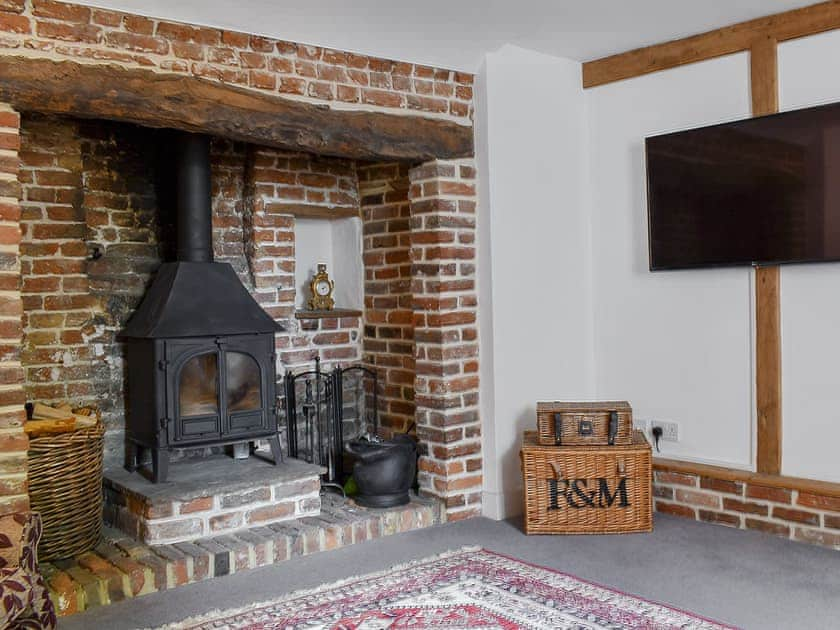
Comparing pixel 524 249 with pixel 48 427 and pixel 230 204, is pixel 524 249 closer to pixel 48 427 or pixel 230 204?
pixel 230 204

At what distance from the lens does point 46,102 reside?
2.91 m

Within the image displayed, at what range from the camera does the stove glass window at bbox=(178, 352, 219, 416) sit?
3740mm

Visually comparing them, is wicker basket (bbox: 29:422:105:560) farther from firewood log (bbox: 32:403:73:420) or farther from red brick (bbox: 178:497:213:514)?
red brick (bbox: 178:497:213:514)

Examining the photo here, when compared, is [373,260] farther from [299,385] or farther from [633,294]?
[633,294]

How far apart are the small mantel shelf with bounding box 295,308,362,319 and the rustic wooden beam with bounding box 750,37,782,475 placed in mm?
2075

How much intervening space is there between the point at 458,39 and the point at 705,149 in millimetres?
1232

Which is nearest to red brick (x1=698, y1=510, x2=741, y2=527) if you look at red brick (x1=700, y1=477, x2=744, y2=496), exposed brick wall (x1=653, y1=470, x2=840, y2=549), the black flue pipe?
exposed brick wall (x1=653, y1=470, x2=840, y2=549)

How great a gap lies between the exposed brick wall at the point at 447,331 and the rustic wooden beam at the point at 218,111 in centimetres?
19

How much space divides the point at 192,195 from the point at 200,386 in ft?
2.79

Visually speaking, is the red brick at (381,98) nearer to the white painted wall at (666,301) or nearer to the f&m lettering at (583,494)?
the white painted wall at (666,301)

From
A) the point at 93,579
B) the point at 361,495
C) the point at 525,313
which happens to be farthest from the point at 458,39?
the point at 93,579

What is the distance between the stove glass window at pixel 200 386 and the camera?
3.74m

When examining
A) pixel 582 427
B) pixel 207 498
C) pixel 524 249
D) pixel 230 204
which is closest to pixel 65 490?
pixel 207 498

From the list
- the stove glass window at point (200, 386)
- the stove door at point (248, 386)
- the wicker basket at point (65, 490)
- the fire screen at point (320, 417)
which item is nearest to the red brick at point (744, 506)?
the fire screen at point (320, 417)
